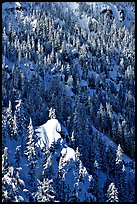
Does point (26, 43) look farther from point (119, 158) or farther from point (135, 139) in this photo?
point (119, 158)

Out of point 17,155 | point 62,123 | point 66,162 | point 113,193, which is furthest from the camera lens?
point 62,123

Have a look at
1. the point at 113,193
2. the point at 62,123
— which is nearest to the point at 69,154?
the point at 113,193

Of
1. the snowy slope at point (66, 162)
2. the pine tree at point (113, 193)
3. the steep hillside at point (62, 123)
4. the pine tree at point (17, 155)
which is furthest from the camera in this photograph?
the pine tree at point (17, 155)

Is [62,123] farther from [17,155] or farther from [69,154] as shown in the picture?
[17,155]

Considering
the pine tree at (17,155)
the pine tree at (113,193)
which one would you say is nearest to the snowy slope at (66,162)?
the pine tree at (113,193)

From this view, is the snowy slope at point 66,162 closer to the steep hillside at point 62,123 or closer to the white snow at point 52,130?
the white snow at point 52,130

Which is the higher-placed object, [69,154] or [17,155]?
[69,154]

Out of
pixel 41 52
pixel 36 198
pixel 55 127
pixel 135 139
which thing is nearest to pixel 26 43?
pixel 41 52

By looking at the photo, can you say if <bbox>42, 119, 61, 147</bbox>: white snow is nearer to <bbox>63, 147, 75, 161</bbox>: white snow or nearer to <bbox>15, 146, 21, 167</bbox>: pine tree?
<bbox>63, 147, 75, 161</bbox>: white snow
